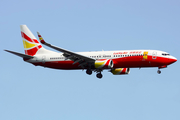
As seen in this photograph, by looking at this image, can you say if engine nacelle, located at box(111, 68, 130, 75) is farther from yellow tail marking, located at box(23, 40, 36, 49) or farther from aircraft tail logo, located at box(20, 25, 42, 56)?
yellow tail marking, located at box(23, 40, 36, 49)

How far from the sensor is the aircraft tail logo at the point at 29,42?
65.1m

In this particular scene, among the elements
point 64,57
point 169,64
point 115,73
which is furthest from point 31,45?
point 169,64

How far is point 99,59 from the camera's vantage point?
2334 inches

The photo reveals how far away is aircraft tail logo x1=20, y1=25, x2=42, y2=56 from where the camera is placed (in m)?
65.1

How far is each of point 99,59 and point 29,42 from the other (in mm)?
15953

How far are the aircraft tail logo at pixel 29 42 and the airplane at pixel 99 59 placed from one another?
3.72ft

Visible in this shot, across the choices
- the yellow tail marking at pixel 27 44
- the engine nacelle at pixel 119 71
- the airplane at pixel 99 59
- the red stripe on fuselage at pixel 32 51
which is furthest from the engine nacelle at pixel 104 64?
the yellow tail marking at pixel 27 44

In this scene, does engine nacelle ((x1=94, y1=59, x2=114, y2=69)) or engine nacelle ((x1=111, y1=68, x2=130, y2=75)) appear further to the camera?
engine nacelle ((x1=111, y1=68, x2=130, y2=75))

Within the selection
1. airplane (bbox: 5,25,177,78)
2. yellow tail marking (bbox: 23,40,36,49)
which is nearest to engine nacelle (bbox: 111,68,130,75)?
airplane (bbox: 5,25,177,78)

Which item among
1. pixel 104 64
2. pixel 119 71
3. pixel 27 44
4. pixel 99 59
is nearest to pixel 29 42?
pixel 27 44

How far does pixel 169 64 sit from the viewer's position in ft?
189

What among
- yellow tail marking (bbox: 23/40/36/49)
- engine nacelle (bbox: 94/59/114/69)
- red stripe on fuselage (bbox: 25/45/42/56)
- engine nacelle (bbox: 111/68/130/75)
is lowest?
engine nacelle (bbox: 111/68/130/75)

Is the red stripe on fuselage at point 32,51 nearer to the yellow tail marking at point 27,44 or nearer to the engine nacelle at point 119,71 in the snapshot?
the yellow tail marking at point 27,44

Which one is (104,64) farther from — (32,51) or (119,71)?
(32,51)
